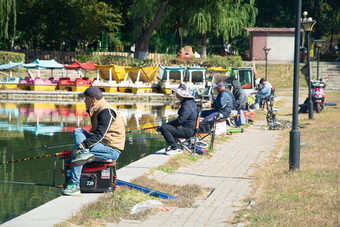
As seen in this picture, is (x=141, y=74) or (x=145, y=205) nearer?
(x=145, y=205)

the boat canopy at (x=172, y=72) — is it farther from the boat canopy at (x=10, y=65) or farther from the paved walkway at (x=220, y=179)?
the paved walkway at (x=220, y=179)

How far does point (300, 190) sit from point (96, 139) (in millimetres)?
3177

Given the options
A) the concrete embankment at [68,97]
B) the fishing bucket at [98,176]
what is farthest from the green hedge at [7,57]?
the fishing bucket at [98,176]

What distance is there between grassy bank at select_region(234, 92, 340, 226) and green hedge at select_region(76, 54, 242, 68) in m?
32.9

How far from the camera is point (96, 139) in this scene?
25.0 feet

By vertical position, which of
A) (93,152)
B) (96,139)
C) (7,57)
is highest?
(7,57)

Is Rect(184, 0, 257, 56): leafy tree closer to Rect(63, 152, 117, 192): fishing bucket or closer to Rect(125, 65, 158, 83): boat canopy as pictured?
Rect(125, 65, 158, 83): boat canopy

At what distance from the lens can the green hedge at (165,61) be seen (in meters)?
45.4

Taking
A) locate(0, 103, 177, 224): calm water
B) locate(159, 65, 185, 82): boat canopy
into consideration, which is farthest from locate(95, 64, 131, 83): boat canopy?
locate(0, 103, 177, 224): calm water

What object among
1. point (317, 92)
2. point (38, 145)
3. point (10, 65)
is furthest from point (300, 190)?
point (10, 65)

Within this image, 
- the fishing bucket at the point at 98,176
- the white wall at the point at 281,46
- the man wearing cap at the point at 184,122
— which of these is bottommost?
the fishing bucket at the point at 98,176

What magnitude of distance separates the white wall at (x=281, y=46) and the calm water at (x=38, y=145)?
86.7 ft

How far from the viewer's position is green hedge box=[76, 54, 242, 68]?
45.4 meters

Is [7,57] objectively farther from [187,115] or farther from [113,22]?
[187,115]
